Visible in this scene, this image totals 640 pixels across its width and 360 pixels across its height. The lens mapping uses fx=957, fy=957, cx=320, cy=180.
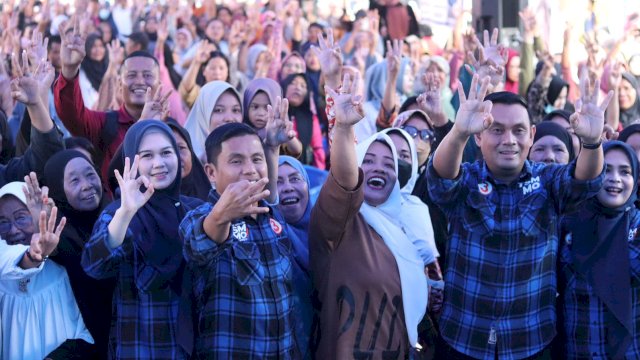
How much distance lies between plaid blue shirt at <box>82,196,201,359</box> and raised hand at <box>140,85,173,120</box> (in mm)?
1127

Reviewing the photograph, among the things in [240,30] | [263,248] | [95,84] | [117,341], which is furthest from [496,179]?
[240,30]

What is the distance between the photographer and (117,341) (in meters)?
3.49

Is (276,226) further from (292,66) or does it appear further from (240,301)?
(292,66)

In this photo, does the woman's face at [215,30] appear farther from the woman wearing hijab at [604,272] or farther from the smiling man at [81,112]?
the woman wearing hijab at [604,272]

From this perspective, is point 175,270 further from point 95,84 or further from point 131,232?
point 95,84

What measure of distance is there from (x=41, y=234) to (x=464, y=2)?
7.74 metres

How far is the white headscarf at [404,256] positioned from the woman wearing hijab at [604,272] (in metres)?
0.60

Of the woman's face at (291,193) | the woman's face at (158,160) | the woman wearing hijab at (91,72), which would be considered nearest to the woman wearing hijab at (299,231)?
the woman's face at (291,193)

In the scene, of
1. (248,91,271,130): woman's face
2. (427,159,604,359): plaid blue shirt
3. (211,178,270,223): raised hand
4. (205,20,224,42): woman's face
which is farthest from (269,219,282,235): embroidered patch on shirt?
(205,20,224,42): woman's face

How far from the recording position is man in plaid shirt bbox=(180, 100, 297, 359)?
3.32 meters

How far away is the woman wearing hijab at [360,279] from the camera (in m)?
3.47

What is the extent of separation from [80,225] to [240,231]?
32.4 inches

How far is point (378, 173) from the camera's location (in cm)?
383

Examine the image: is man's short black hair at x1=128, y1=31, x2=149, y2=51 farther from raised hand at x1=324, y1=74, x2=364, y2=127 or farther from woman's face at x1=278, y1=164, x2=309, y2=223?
raised hand at x1=324, y1=74, x2=364, y2=127
